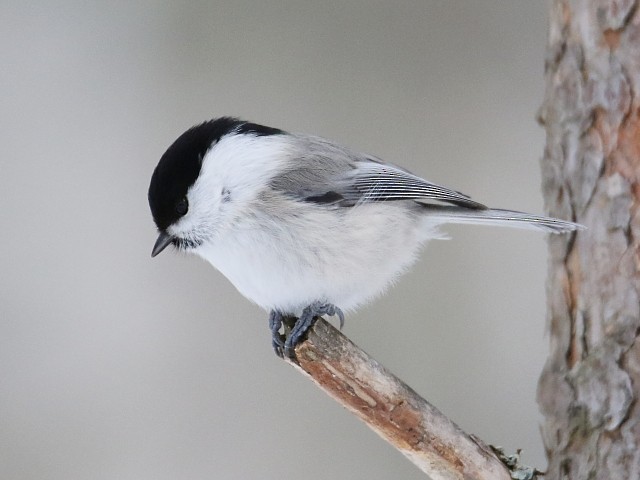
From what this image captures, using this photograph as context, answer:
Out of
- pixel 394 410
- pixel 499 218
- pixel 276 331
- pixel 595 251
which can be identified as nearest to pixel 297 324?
pixel 276 331

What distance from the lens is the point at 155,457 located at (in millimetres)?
2436

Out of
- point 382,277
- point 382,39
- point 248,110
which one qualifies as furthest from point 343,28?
point 382,277

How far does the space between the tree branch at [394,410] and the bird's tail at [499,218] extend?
1.46ft

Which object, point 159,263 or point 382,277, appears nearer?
point 382,277

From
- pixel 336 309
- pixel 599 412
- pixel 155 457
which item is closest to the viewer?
pixel 599 412

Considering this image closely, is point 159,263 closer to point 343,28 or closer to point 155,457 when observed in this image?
point 155,457

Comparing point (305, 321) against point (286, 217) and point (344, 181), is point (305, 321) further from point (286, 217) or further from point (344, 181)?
point (344, 181)

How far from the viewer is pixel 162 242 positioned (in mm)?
1497

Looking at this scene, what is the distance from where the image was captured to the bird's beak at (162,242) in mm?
1492

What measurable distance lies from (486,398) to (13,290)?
1684 mm

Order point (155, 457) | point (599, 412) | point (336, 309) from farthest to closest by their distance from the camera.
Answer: point (155, 457), point (336, 309), point (599, 412)

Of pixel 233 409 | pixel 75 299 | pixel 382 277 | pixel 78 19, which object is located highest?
pixel 78 19

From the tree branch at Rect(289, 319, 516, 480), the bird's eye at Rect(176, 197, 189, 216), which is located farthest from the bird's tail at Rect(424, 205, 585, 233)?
the bird's eye at Rect(176, 197, 189, 216)

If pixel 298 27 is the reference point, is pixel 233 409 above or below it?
below
